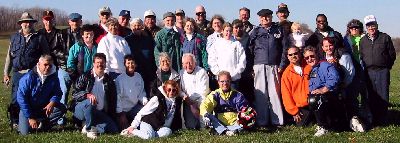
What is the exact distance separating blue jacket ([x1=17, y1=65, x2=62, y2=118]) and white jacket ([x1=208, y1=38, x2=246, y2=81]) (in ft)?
10.8

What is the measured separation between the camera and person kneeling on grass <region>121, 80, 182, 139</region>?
9531mm

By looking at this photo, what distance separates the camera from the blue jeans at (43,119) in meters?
9.84

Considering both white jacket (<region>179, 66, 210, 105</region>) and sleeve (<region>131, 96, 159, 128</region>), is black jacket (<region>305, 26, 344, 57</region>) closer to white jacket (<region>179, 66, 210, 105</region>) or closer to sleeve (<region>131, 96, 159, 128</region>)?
white jacket (<region>179, 66, 210, 105</region>)

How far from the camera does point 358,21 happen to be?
11250 mm

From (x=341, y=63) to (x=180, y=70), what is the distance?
3306 millimetres

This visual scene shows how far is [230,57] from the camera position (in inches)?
425

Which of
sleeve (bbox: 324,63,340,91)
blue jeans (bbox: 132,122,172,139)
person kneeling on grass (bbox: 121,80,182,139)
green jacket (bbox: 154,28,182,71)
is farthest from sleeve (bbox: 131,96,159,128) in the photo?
sleeve (bbox: 324,63,340,91)

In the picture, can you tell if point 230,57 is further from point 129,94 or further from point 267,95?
point 129,94

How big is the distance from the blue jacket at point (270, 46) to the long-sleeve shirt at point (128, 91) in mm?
2551

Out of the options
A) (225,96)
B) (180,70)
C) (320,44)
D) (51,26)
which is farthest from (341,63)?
→ (51,26)

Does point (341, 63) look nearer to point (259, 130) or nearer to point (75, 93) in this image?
point (259, 130)

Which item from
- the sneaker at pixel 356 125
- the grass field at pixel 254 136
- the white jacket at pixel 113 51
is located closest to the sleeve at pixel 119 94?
the white jacket at pixel 113 51

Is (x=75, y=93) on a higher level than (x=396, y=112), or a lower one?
higher

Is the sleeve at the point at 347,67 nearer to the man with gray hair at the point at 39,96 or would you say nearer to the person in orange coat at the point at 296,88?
the person in orange coat at the point at 296,88
